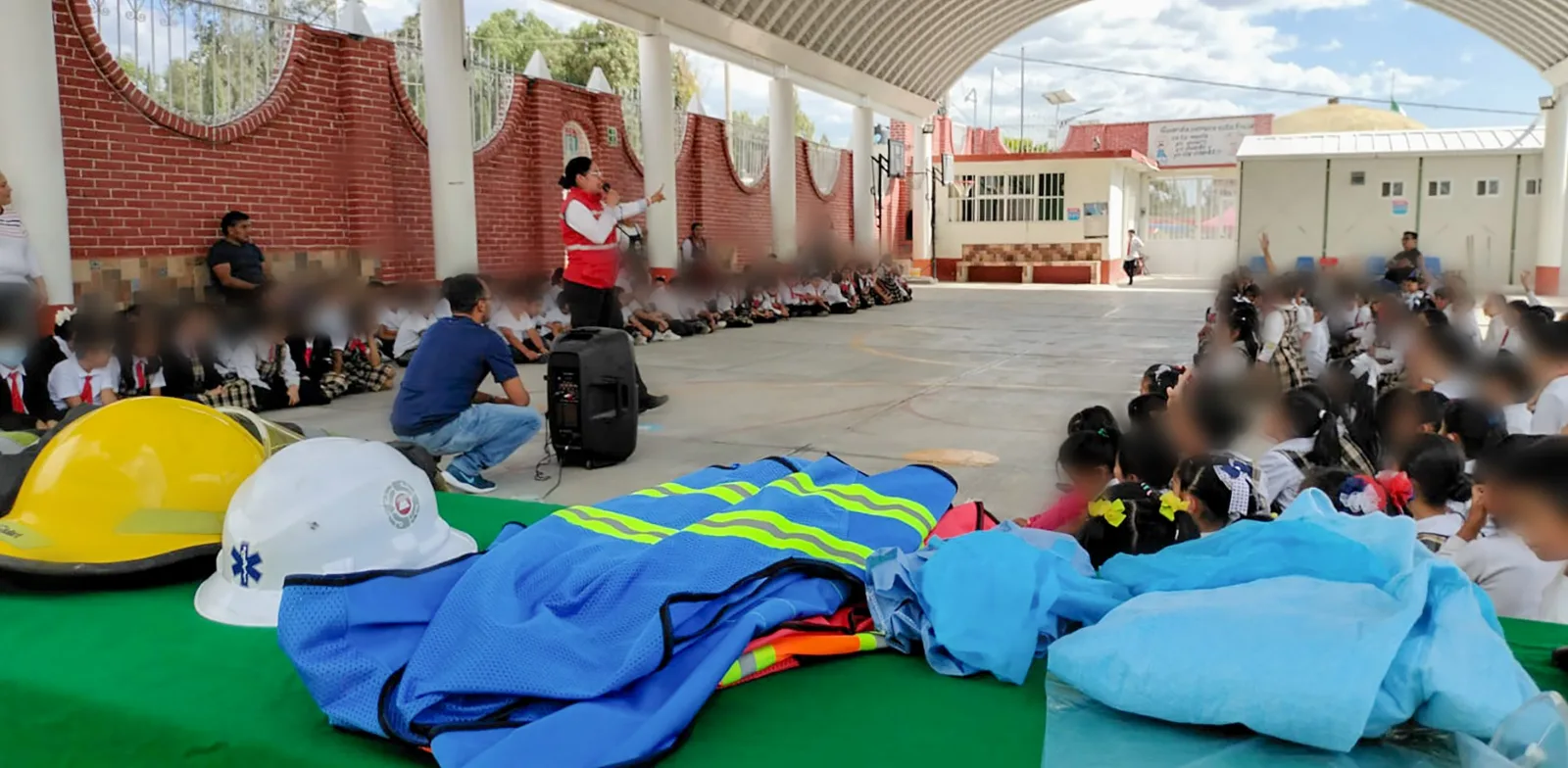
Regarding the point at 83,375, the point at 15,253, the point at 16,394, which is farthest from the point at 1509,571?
the point at 15,253

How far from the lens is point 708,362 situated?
10.6 m

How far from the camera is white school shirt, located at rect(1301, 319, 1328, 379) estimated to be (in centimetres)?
698

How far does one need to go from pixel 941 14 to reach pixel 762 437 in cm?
1735

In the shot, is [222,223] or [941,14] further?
[941,14]

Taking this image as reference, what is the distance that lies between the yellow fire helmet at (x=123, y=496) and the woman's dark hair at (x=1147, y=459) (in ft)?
8.56

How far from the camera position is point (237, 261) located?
364 inches

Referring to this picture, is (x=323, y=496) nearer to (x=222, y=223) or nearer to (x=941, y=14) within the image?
(x=222, y=223)

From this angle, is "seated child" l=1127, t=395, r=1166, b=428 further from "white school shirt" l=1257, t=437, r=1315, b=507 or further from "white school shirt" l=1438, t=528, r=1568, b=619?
"white school shirt" l=1438, t=528, r=1568, b=619

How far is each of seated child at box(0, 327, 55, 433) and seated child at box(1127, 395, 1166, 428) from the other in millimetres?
5469

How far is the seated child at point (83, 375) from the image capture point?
20.0ft

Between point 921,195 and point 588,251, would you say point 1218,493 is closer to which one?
point 588,251

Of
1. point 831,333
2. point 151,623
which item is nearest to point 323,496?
point 151,623

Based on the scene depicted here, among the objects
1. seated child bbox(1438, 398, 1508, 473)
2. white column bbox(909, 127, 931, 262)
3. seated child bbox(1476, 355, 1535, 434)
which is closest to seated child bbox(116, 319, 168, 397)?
seated child bbox(1438, 398, 1508, 473)

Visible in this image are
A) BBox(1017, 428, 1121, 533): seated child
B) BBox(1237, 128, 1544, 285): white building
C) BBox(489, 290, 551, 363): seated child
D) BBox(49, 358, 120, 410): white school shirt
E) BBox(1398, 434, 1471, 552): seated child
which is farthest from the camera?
BBox(1237, 128, 1544, 285): white building
